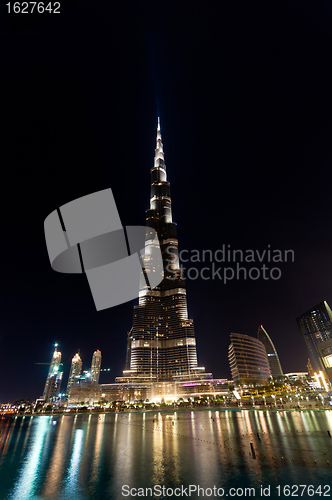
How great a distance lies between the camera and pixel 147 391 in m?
167

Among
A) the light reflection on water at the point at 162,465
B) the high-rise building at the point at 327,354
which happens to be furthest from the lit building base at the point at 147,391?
the light reflection on water at the point at 162,465

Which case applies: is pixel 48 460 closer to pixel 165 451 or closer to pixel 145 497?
pixel 165 451

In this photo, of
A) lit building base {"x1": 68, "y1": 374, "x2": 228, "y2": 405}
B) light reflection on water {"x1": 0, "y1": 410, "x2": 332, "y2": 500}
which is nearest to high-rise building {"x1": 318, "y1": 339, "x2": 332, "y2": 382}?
lit building base {"x1": 68, "y1": 374, "x2": 228, "y2": 405}

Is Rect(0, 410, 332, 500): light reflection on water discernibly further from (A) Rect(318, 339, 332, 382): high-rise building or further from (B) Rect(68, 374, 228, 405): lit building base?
(B) Rect(68, 374, 228, 405): lit building base

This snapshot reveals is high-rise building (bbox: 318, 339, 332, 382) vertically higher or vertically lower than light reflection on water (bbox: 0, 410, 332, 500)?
higher

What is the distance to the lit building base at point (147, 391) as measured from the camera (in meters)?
164

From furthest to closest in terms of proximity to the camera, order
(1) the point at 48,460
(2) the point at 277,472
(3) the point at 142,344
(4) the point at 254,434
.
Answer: (3) the point at 142,344 → (4) the point at 254,434 → (1) the point at 48,460 → (2) the point at 277,472

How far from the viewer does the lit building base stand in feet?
537

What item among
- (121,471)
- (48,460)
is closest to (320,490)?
(121,471)

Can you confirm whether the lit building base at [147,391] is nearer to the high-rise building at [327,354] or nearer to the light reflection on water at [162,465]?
the high-rise building at [327,354]

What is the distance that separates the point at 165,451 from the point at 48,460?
561 inches

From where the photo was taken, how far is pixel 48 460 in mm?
29922

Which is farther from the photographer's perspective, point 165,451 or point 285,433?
point 285,433

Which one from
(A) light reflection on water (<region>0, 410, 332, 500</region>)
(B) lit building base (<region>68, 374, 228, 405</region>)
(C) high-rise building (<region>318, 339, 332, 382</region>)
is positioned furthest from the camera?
(B) lit building base (<region>68, 374, 228, 405</region>)
